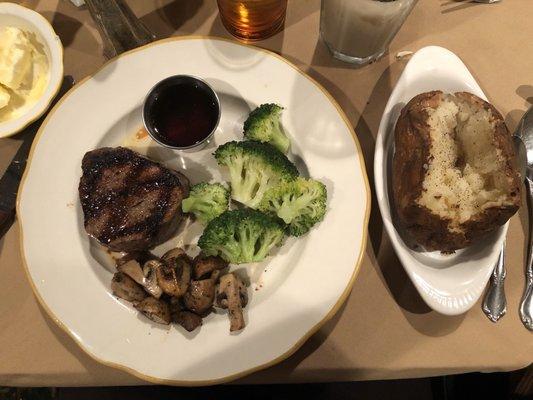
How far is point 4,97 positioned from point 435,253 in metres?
2.37

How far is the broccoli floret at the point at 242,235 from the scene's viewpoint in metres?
1.99

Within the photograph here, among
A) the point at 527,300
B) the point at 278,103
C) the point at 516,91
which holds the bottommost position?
the point at 527,300

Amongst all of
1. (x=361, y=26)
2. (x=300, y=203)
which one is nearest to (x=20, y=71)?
(x=300, y=203)

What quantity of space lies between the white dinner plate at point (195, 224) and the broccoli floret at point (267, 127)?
0.28 feet

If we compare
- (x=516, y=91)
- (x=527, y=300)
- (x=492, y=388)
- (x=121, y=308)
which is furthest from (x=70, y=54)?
(x=492, y=388)

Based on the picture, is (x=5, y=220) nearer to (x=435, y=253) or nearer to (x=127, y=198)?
(x=127, y=198)

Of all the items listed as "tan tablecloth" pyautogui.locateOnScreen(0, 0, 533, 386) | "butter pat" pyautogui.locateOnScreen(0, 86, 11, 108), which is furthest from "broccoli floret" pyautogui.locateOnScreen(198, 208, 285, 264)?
"butter pat" pyautogui.locateOnScreen(0, 86, 11, 108)

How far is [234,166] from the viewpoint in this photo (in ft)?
7.02

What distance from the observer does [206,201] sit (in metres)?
2.10

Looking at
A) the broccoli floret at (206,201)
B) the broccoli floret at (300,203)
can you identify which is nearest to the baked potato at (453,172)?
the broccoli floret at (300,203)

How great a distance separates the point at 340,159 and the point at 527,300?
121 centimetres

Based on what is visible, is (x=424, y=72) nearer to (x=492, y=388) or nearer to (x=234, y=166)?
(x=234, y=166)

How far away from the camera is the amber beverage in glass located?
89.0 inches

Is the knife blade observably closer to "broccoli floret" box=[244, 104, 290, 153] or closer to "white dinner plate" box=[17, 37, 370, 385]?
"white dinner plate" box=[17, 37, 370, 385]
